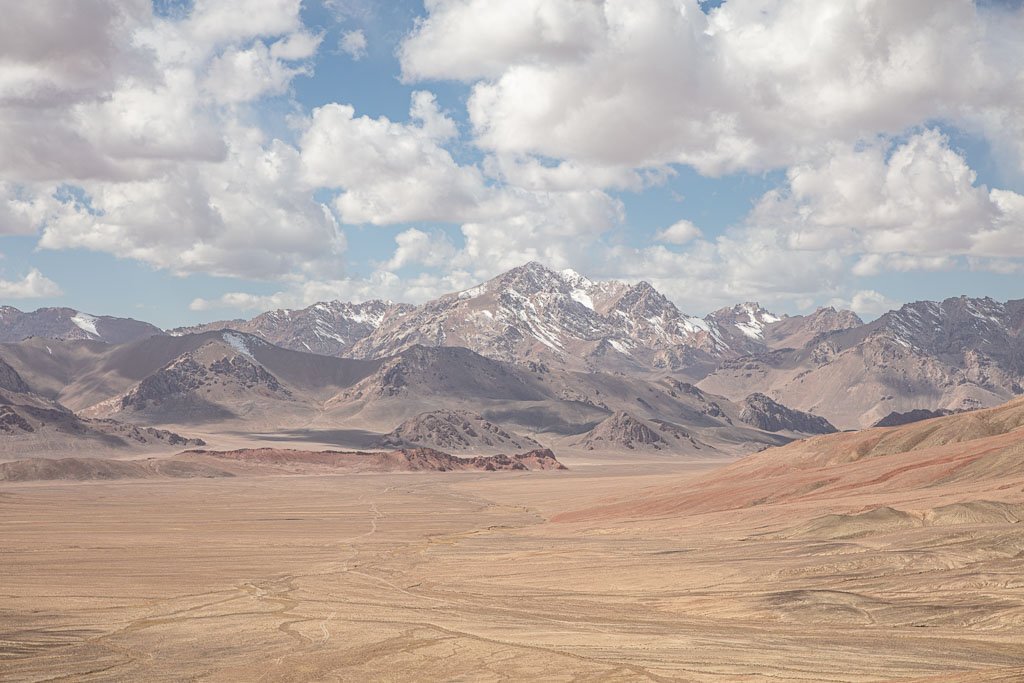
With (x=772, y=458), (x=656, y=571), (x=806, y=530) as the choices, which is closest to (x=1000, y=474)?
(x=806, y=530)

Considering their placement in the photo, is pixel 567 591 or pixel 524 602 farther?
pixel 567 591

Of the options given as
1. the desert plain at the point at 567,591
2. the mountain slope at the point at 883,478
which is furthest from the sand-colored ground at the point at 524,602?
the mountain slope at the point at 883,478

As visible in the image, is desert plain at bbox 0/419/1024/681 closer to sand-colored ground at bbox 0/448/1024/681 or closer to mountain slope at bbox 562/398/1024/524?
sand-colored ground at bbox 0/448/1024/681

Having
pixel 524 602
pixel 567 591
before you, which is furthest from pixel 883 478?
→ pixel 524 602

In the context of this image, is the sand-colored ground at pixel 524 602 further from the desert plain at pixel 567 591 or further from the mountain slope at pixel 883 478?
the mountain slope at pixel 883 478

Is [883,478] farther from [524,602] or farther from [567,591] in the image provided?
[524,602]

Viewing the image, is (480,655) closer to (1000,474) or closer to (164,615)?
(164,615)
